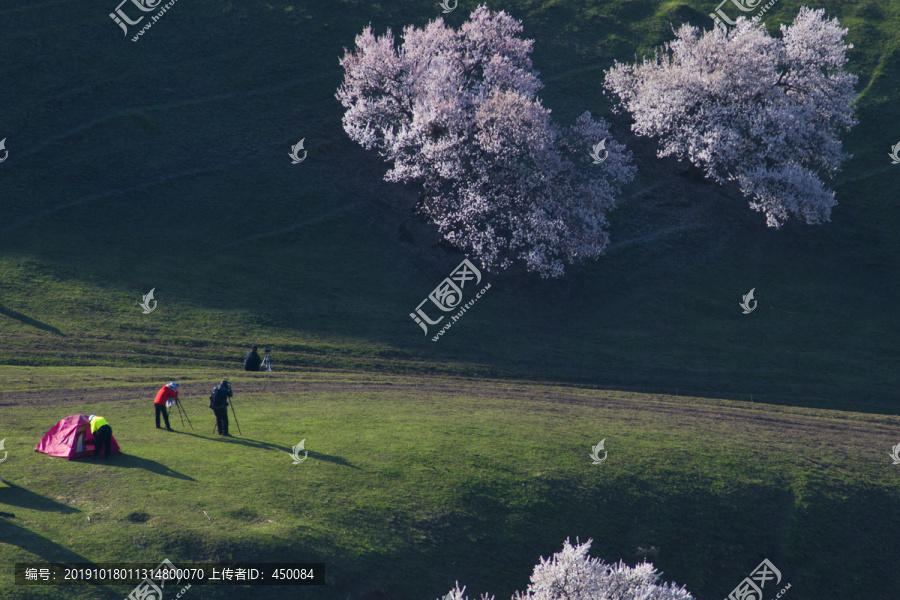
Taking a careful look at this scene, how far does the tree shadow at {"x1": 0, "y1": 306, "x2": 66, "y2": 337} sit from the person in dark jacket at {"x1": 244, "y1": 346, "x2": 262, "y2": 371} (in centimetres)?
1256

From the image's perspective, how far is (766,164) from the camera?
2594 inches

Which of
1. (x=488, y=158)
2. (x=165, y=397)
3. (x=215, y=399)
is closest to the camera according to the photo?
(x=215, y=399)

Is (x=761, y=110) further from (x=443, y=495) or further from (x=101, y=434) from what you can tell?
(x=101, y=434)

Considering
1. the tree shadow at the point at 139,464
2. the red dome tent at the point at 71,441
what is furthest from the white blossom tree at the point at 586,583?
the red dome tent at the point at 71,441

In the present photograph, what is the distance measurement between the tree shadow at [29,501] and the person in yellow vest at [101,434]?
10.2 ft

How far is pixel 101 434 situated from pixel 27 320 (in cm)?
2372

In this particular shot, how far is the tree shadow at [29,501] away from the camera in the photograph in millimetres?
24531

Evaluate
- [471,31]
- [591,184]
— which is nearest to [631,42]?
[471,31]

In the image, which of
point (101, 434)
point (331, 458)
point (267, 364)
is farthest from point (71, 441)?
point (267, 364)

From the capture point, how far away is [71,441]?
92.7ft

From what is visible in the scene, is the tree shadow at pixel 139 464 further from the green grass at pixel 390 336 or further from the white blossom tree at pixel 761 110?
the white blossom tree at pixel 761 110

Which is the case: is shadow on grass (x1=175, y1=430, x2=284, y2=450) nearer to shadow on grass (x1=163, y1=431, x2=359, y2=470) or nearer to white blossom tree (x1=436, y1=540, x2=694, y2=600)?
shadow on grass (x1=163, y1=431, x2=359, y2=470)

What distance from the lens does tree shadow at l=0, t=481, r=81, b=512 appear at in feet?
80.5

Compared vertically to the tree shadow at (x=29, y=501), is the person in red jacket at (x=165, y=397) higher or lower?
higher
